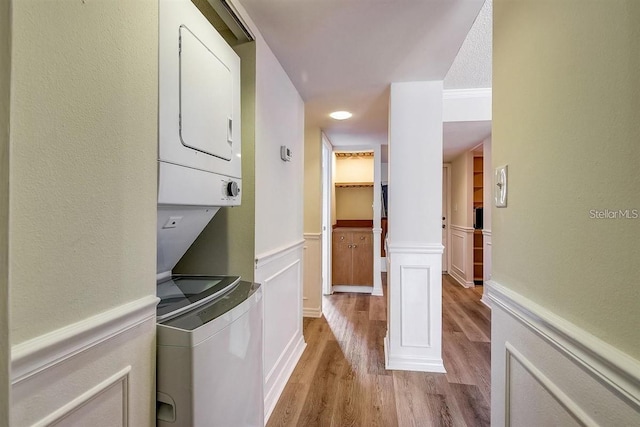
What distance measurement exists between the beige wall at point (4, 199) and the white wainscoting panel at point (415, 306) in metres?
2.19

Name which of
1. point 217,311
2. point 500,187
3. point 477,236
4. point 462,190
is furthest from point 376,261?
point 217,311

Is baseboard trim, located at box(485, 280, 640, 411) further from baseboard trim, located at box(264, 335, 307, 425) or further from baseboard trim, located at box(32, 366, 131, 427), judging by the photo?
baseboard trim, located at box(264, 335, 307, 425)

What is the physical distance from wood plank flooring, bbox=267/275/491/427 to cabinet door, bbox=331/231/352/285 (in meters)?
1.25

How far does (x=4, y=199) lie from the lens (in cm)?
50

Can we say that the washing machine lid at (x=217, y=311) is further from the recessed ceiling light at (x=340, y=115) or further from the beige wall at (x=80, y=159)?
the recessed ceiling light at (x=340, y=115)

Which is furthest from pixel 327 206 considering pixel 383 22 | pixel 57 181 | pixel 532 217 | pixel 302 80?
pixel 57 181

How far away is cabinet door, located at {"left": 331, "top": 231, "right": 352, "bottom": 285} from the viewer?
15.2 feet

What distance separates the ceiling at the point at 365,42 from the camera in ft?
5.03

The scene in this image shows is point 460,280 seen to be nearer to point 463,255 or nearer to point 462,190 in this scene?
point 463,255

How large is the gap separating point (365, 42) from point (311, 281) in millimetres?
2505

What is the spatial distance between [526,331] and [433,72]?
1.86 metres

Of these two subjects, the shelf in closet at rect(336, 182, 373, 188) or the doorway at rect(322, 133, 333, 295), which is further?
the shelf in closet at rect(336, 182, 373, 188)
